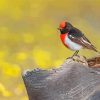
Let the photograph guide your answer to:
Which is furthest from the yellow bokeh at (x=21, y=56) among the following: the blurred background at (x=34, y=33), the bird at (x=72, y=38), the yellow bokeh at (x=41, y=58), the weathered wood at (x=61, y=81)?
the weathered wood at (x=61, y=81)

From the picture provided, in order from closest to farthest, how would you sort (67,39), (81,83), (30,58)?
1. (81,83)
2. (67,39)
3. (30,58)

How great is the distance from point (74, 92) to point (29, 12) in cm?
300

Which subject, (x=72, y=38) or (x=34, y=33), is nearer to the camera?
(x=72, y=38)

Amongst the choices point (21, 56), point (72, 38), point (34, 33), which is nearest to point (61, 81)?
point (72, 38)

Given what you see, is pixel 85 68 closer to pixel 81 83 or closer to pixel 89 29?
pixel 81 83

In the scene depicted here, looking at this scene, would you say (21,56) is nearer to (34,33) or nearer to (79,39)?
(34,33)

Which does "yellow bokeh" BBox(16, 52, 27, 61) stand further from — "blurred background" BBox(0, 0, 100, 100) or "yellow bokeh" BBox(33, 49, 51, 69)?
"yellow bokeh" BBox(33, 49, 51, 69)

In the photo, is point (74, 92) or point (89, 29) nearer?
point (74, 92)

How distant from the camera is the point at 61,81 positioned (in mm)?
3262

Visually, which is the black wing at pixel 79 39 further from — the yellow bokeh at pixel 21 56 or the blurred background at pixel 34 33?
the yellow bokeh at pixel 21 56

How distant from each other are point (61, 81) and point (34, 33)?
9.11 feet

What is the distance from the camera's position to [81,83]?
322cm

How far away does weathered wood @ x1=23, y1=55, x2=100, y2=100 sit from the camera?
127 inches

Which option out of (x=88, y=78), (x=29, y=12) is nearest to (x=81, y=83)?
(x=88, y=78)
